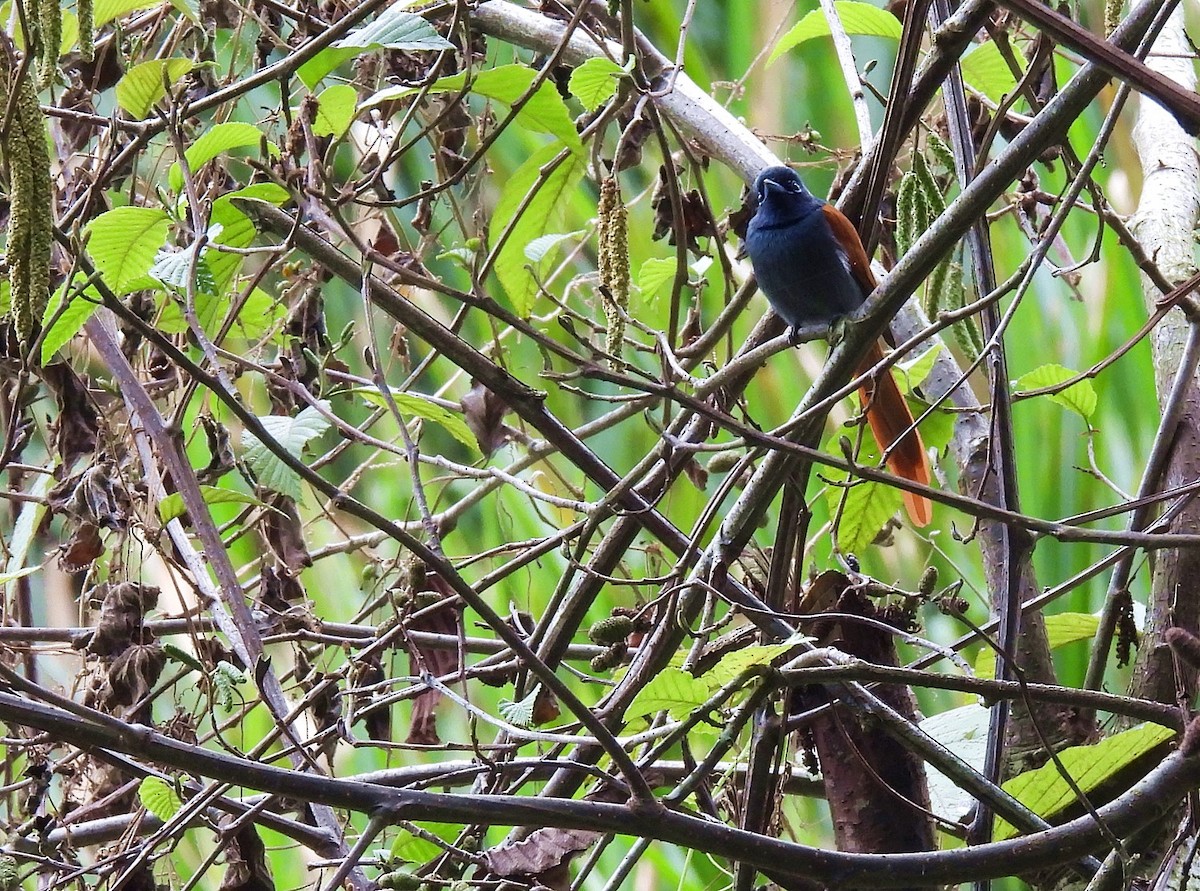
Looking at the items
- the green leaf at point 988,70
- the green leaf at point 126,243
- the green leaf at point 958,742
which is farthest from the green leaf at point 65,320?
the green leaf at point 988,70

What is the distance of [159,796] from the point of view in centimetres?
147

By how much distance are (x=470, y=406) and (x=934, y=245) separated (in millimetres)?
889

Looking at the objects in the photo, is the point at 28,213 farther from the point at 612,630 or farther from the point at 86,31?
the point at 612,630

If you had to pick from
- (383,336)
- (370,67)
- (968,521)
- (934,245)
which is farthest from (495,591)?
(934,245)

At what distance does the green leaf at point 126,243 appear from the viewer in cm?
151

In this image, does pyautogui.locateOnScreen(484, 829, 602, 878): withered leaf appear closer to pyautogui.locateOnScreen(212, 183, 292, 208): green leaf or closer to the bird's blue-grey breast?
pyautogui.locateOnScreen(212, 183, 292, 208): green leaf

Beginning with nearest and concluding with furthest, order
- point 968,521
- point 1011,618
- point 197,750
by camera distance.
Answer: point 197,750
point 1011,618
point 968,521

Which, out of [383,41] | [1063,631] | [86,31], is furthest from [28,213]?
[1063,631]

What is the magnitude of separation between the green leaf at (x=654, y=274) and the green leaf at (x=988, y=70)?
609 millimetres

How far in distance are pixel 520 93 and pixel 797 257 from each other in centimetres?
100

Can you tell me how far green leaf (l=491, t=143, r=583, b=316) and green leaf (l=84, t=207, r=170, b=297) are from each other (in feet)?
1.56

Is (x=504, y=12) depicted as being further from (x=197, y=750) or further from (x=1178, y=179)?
(x=197, y=750)

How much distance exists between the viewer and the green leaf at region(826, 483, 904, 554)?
182 centimetres

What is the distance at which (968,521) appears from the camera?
2898 mm
